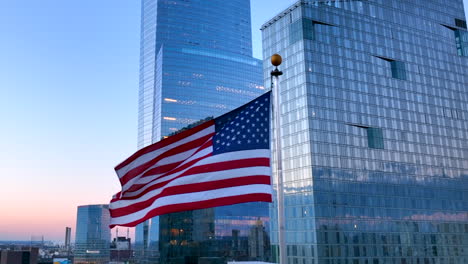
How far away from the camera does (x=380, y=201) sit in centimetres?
10888

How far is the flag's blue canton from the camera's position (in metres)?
15.9

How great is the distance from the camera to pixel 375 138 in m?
113

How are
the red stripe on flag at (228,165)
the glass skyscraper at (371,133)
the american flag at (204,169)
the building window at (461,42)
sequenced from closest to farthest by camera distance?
the american flag at (204,169), the red stripe on flag at (228,165), the glass skyscraper at (371,133), the building window at (461,42)

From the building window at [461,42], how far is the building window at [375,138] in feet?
139

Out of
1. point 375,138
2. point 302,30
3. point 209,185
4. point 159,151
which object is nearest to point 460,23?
point 375,138

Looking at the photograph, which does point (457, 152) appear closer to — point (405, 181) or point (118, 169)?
point (405, 181)

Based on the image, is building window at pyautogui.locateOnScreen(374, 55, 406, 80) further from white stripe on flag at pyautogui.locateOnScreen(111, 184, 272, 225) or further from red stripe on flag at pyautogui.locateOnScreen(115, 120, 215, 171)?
white stripe on flag at pyautogui.locateOnScreen(111, 184, 272, 225)

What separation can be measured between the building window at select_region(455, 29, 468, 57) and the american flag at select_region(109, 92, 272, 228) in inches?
5363

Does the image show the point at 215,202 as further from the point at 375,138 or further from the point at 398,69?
the point at 398,69

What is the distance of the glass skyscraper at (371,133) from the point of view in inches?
4053

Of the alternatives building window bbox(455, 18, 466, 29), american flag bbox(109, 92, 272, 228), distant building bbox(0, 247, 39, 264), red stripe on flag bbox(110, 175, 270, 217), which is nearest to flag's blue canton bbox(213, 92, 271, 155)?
american flag bbox(109, 92, 272, 228)

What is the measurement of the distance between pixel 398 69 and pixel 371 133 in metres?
20.8

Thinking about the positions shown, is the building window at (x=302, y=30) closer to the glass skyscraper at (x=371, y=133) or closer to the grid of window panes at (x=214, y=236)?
the glass skyscraper at (x=371, y=133)

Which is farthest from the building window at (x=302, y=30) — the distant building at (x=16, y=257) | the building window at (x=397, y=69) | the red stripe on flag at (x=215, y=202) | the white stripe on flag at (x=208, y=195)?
the distant building at (x=16, y=257)
